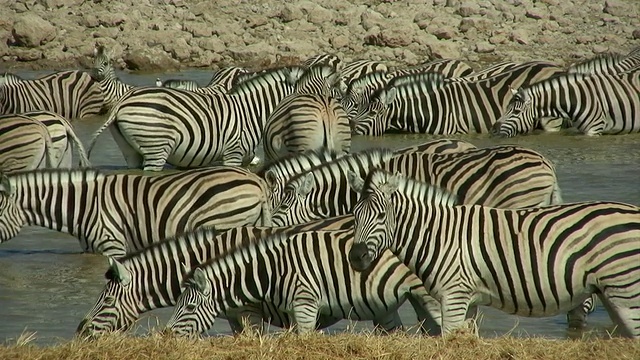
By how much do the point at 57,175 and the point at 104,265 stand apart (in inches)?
37.1

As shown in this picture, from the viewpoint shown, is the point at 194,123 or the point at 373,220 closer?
the point at 373,220

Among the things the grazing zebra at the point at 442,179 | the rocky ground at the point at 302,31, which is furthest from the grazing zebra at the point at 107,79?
the grazing zebra at the point at 442,179

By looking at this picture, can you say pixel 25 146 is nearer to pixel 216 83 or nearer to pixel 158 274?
pixel 158 274

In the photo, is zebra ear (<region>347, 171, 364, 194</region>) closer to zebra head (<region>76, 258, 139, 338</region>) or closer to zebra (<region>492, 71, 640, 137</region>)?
zebra head (<region>76, 258, 139, 338</region>)

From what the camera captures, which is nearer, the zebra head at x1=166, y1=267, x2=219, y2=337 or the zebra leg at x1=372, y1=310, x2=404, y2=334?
the zebra head at x1=166, y1=267, x2=219, y2=337

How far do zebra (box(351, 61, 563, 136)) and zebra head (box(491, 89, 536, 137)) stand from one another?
670mm

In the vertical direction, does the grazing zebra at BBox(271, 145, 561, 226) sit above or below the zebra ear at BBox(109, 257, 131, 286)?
above

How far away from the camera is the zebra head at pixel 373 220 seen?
821 cm

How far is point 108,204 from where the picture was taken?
35.5ft

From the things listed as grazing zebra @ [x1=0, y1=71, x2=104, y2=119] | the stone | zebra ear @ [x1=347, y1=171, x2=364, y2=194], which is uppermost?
zebra ear @ [x1=347, y1=171, x2=364, y2=194]

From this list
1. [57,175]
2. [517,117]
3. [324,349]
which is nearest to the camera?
[324,349]

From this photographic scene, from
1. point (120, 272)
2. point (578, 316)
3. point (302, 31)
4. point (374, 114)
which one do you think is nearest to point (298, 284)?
point (120, 272)

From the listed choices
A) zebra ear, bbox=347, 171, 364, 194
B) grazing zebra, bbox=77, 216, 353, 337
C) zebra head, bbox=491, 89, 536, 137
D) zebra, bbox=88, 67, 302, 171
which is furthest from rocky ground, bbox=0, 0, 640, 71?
grazing zebra, bbox=77, 216, 353, 337

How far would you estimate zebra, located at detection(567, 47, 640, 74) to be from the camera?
63.5ft
